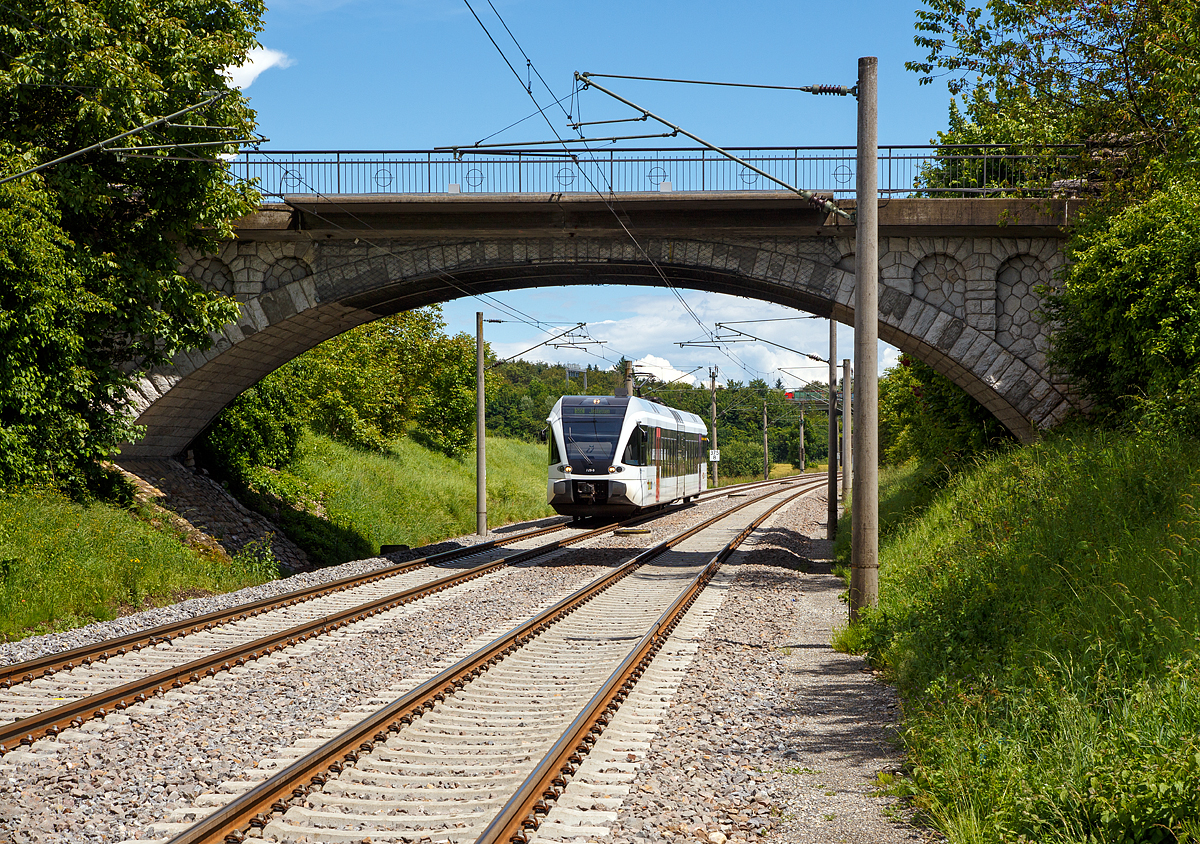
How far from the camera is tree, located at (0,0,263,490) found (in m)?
14.1

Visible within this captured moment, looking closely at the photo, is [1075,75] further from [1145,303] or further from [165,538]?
[165,538]

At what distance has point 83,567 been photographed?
13727mm

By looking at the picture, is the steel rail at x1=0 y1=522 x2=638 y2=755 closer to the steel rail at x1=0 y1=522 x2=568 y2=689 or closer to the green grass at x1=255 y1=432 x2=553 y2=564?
the steel rail at x1=0 y1=522 x2=568 y2=689

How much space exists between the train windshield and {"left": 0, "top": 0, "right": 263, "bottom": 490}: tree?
9.61 metres

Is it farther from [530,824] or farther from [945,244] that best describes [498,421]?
[530,824]

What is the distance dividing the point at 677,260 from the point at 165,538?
10479mm

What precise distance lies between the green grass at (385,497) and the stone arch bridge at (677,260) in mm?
4844

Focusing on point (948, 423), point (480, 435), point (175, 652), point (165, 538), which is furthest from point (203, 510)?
point (948, 423)

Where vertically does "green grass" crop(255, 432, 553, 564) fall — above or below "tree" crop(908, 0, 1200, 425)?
below

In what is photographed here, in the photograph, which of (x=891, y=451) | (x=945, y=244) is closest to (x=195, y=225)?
(x=945, y=244)

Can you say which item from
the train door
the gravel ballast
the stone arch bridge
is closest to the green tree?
the stone arch bridge

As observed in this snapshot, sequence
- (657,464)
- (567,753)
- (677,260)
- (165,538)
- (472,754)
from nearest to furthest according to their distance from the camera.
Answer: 1. (567,753)
2. (472,754)
3. (165,538)
4. (677,260)
5. (657,464)

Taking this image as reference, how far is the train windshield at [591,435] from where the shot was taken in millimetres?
24328

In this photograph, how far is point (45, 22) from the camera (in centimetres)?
1437
